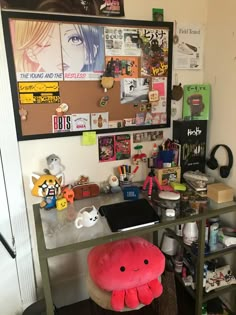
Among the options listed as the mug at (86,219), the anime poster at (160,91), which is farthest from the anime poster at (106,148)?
the mug at (86,219)

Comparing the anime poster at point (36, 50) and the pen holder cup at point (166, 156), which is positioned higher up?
the anime poster at point (36, 50)

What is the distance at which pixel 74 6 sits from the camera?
132 centimetres

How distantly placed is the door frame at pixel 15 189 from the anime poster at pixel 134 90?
611 mm

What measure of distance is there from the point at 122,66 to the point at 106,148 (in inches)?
18.8

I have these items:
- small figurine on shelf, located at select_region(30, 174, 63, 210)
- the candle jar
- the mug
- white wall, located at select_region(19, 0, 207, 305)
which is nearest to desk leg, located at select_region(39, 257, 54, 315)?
the mug

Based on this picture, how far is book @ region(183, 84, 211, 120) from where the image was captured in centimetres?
165

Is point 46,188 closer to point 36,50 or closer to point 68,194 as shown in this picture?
point 68,194

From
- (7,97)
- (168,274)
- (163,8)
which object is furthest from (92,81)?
(168,274)

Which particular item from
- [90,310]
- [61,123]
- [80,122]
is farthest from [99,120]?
[90,310]

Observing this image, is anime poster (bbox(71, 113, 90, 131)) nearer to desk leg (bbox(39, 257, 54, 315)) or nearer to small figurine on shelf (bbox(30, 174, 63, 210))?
small figurine on shelf (bbox(30, 174, 63, 210))

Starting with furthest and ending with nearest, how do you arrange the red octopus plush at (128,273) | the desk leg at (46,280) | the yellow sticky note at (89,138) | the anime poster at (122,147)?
the anime poster at (122,147) → the yellow sticky note at (89,138) → the red octopus plush at (128,273) → the desk leg at (46,280)

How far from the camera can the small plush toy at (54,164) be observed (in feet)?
4.63

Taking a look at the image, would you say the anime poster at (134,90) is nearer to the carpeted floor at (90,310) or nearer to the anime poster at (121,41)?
the anime poster at (121,41)

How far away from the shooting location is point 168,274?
149 centimetres
